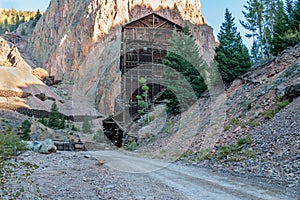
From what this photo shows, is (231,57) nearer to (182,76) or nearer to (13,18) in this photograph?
(182,76)

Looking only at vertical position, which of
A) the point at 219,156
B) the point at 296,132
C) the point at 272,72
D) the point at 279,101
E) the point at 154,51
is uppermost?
the point at 154,51

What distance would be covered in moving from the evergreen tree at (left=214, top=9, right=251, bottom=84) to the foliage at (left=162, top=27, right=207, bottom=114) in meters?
1.95

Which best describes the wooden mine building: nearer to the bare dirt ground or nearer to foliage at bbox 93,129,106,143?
foliage at bbox 93,129,106,143

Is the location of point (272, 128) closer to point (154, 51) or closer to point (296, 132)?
point (296, 132)

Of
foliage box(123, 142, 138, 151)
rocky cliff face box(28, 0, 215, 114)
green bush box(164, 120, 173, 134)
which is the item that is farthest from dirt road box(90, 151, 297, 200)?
rocky cliff face box(28, 0, 215, 114)

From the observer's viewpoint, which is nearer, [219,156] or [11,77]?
[219,156]

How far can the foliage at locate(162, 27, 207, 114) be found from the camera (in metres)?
23.1

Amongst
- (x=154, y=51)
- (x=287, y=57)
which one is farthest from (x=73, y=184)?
(x=154, y=51)

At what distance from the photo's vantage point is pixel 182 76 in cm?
2378

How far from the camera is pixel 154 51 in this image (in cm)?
3366

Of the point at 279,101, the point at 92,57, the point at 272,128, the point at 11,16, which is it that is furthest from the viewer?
the point at 11,16

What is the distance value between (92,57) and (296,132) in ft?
253

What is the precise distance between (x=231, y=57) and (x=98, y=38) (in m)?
65.7

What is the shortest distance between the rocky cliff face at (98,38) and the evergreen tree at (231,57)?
45219mm
